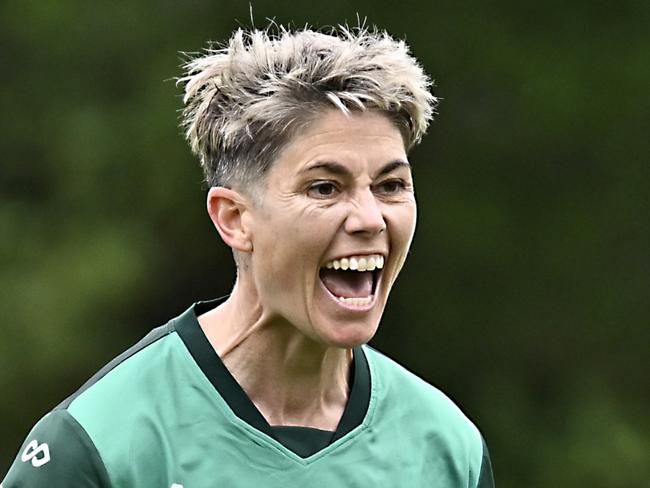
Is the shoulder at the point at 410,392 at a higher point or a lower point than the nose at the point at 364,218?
lower

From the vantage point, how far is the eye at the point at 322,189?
4.37 metres

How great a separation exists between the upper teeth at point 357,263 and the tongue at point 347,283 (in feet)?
0.15

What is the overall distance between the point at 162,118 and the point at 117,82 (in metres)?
0.51

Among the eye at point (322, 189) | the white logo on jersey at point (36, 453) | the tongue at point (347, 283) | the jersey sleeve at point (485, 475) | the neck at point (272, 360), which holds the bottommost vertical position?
the jersey sleeve at point (485, 475)

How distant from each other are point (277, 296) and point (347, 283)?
0.17 meters

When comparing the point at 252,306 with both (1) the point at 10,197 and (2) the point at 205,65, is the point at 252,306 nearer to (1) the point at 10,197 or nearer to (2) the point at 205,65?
(2) the point at 205,65

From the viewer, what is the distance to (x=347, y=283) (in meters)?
4.46

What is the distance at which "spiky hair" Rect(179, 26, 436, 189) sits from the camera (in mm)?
4387

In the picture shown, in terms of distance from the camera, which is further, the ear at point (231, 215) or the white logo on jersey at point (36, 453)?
the ear at point (231, 215)

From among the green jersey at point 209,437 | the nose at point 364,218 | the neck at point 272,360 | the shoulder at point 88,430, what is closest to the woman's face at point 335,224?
the nose at point 364,218

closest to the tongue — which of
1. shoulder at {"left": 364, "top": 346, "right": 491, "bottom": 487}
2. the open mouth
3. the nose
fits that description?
the open mouth

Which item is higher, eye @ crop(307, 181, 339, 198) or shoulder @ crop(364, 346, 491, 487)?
eye @ crop(307, 181, 339, 198)

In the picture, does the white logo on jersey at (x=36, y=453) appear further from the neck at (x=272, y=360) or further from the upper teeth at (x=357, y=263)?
the upper teeth at (x=357, y=263)

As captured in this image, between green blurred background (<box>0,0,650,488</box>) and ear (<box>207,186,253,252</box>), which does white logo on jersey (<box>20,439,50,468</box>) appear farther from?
green blurred background (<box>0,0,650,488</box>)
